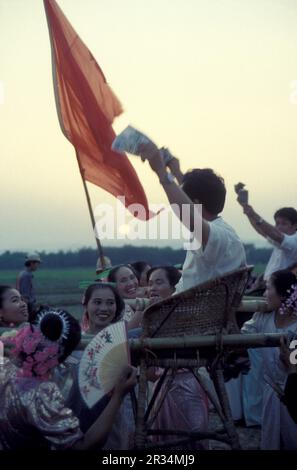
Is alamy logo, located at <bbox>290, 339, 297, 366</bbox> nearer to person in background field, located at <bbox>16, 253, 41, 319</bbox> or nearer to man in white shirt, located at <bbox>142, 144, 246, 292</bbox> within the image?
man in white shirt, located at <bbox>142, 144, 246, 292</bbox>

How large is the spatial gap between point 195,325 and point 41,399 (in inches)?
32.8

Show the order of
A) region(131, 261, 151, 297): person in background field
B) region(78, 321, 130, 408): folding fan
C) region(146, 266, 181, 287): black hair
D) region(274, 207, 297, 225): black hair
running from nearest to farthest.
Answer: region(78, 321, 130, 408): folding fan → region(146, 266, 181, 287): black hair → region(274, 207, 297, 225): black hair → region(131, 261, 151, 297): person in background field

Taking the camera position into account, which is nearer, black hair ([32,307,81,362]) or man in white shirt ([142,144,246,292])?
black hair ([32,307,81,362])

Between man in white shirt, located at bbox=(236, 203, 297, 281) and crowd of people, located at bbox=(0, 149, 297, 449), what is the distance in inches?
42.1

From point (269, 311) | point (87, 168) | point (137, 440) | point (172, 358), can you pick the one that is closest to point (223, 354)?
point (172, 358)

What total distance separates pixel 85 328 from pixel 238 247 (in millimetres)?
1230

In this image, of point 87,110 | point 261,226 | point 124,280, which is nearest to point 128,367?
point 124,280

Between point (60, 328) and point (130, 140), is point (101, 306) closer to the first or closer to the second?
point (60, 328)

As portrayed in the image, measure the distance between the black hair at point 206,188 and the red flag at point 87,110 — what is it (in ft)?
7.08

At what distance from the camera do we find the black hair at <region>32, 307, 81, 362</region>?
12.3 ft

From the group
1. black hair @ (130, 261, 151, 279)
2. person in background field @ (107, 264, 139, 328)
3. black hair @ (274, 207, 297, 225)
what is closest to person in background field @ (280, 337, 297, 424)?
person in background field @ (107, 264, 139, 328)

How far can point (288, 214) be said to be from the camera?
289 inches

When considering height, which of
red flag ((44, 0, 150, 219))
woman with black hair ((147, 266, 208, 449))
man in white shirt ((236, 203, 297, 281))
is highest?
red flag ((44, 0, 150, 219))
